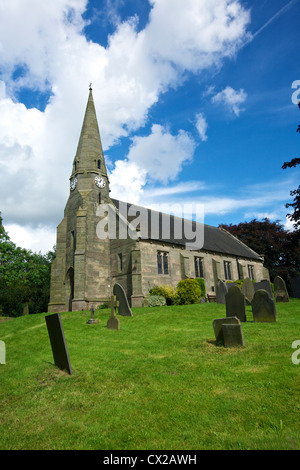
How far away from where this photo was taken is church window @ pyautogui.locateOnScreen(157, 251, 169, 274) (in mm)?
26453

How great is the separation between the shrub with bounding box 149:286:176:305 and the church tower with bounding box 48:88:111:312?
472 cm

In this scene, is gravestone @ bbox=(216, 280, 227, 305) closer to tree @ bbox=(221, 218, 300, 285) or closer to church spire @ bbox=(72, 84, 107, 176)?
church spire @ bbox=(72, 84, 107, 176)

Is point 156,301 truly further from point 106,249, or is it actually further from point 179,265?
point 106,249

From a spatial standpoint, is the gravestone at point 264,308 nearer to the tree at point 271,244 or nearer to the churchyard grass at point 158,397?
the churchyard grass at point 158,397

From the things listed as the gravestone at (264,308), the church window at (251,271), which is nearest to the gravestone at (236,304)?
the gravestone at (264,308)

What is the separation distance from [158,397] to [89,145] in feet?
95.9

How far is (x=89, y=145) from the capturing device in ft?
100

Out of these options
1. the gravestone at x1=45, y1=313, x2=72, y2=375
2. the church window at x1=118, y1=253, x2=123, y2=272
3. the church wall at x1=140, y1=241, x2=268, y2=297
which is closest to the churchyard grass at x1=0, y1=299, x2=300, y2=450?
the gravestone at x1=45, y1=313, x2=72, y2=375

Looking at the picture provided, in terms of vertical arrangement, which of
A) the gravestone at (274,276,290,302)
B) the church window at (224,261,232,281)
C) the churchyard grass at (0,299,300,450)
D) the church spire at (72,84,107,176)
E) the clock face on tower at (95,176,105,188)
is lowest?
the churchyard grass at (0,299,300,450)

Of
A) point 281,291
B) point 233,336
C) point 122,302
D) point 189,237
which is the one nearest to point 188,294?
point 281,291

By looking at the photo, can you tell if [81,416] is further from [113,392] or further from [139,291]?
[139,291]

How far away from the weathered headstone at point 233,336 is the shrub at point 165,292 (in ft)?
52.0

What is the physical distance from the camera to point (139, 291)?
23188 mm

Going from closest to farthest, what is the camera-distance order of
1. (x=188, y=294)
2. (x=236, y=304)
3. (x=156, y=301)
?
(x=236, y=304) < (x=156, y=301) < (x=188, y=294)
